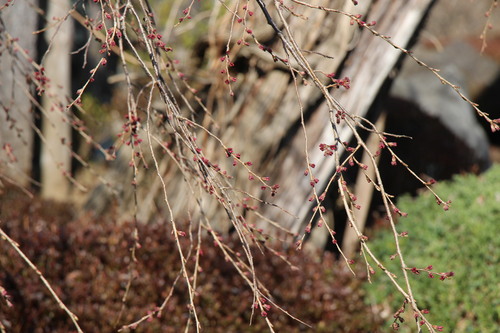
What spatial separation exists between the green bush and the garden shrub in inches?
17.3

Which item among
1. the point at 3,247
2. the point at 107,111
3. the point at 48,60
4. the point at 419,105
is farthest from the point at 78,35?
the point at 3,247

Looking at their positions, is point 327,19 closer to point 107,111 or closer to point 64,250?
point 64,250

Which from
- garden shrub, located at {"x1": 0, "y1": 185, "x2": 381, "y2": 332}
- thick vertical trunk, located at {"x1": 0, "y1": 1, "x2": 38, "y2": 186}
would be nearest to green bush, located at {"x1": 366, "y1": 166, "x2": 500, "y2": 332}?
garden shrub, located at {"x1": 0, "y1": 185, "x2": 381, "y2": 332}

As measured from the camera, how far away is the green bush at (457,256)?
4.02m

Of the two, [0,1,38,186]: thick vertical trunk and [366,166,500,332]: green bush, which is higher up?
[366,166,500,332]: green bush

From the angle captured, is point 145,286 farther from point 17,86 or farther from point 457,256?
point 17,86

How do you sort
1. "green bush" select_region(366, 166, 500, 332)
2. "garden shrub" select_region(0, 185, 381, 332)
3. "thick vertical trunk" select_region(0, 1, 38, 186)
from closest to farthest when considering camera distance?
"garden shrub" select_region(0, 185, 381, 332)
"green bush" select_region(366, 166, 500, 332)
"thick vertical trunk" select_region(0, 1, 38, 186)

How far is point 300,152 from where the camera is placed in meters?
4.88

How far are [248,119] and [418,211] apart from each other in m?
1.69

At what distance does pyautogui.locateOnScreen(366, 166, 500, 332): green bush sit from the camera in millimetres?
4023

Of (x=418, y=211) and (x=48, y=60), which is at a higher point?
(x=418, y=211)

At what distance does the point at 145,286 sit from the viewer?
12.9 feet

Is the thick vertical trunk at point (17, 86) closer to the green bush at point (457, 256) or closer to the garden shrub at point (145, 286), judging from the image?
the garden shrub at point (145, 286)

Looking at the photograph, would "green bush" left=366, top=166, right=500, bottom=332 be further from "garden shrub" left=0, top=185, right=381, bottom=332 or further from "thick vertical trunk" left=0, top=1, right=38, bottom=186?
"thick vertical trunk" left=0, top=1, right=38, bottom=186
